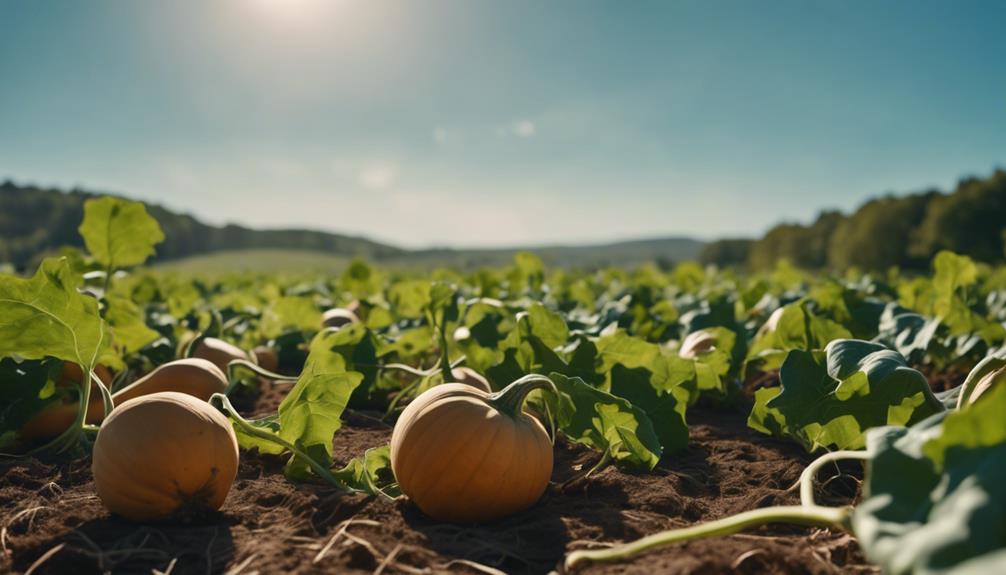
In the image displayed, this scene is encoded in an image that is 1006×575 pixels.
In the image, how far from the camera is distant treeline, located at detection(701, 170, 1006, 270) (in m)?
49.9

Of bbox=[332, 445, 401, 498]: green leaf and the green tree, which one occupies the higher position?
the green tree

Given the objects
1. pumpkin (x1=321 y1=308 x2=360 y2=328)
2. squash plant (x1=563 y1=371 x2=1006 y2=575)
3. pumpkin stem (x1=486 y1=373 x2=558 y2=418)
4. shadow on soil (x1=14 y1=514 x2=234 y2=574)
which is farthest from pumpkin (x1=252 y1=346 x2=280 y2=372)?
squash plant (x1=563 y1=371 x2=1006 y2=575)

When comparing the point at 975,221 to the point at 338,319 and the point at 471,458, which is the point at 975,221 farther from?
the point at 471,458

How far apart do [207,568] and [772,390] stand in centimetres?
201

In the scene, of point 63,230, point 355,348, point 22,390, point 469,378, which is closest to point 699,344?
point 469,378

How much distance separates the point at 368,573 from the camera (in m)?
1.62

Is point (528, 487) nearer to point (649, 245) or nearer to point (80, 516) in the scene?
point (80, 516)

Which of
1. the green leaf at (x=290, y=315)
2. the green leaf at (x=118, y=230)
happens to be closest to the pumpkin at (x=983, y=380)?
the green leaf at (x=118, y=230)

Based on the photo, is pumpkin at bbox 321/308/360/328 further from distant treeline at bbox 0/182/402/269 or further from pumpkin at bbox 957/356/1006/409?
distant treeline at bbox 0/182/402/269

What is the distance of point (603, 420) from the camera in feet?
7.24

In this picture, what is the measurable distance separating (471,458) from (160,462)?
86 centimetres

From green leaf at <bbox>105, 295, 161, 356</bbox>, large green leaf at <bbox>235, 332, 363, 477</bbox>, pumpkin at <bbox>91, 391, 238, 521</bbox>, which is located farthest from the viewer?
green leaf at <bbox>105, 295, 161, 356</bbox>

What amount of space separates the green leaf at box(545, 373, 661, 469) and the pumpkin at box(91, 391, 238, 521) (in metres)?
1.02

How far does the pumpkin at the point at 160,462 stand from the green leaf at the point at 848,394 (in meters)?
1.67
